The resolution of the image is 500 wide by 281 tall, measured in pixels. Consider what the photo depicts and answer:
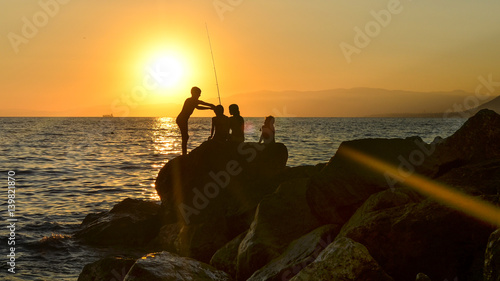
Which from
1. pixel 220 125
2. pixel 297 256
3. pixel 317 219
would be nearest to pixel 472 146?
pixel 317 219

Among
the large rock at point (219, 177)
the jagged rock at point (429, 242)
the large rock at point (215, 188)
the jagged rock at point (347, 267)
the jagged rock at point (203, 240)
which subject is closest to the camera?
the jagged rock at point (347, 267)

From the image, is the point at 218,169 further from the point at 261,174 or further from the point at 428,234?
the point at 428,234

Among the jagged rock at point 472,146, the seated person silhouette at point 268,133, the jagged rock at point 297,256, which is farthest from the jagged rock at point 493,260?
the seated person silhouette at point 268,133

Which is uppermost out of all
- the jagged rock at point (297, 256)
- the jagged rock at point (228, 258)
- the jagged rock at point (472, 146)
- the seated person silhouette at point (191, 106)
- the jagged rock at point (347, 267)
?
the seated person silhouette at point (191, 106)

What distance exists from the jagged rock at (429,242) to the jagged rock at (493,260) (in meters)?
0.77

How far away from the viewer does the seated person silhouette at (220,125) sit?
1249 centimetres

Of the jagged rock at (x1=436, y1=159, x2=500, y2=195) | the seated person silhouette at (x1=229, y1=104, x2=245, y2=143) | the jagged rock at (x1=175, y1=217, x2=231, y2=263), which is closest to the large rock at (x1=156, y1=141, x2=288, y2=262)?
the jagged rock at (x1=175, y1=217, x2=231, y2=263)

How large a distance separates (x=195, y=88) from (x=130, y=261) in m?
6.43

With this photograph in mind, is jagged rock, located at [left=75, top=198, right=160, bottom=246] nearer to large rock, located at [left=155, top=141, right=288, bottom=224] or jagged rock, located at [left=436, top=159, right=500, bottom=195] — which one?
large rock, located at [left=155, top=141, right=288, bottom=224]

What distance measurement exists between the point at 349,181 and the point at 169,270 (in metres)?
3.27

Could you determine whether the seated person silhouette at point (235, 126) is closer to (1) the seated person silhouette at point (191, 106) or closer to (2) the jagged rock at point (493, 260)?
(1) the seated person silhouette at point (191, 106)

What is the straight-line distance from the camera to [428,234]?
5.36m

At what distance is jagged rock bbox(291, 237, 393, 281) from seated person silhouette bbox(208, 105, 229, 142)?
7.58 metres

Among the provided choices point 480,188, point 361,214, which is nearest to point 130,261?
point 361,214
